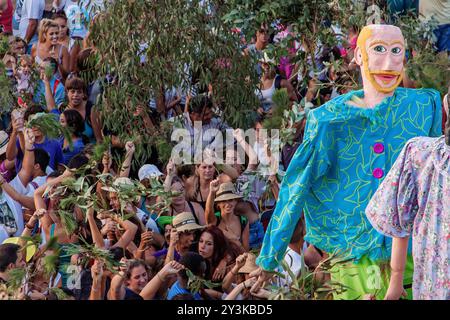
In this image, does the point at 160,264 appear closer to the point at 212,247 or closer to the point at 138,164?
the point at 212,247

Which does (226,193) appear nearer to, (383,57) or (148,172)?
(148,172)

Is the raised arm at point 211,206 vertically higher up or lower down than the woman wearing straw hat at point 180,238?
higher up

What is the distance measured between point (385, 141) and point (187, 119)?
96.4 inches

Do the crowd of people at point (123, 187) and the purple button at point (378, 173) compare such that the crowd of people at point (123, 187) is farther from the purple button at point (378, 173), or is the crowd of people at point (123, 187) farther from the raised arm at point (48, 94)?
the purple button at point (378, 173)

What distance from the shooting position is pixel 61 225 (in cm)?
632

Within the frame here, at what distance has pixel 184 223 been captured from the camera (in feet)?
20.4

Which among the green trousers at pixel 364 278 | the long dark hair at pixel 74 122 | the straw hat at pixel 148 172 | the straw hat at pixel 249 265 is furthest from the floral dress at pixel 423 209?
the long dark hair at pixel 74 122

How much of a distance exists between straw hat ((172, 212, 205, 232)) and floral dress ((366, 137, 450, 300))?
2.24 meters

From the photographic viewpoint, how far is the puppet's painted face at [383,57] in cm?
481

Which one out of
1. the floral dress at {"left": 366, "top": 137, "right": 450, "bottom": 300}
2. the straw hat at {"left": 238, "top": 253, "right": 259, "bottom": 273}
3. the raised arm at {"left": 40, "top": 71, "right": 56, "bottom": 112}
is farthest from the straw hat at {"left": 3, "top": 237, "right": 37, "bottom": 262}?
the floral dress at {"left": 366, "top": 137, "right": 450, "bottom": 300}

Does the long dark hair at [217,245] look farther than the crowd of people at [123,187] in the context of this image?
Yes

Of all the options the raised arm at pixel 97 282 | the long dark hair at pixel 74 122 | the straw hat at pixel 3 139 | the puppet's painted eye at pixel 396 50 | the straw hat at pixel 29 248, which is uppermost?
the puppet's painted eye at pixel 396 50

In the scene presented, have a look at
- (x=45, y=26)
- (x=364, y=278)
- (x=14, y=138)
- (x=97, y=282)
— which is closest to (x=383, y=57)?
(x=364, y=278)
